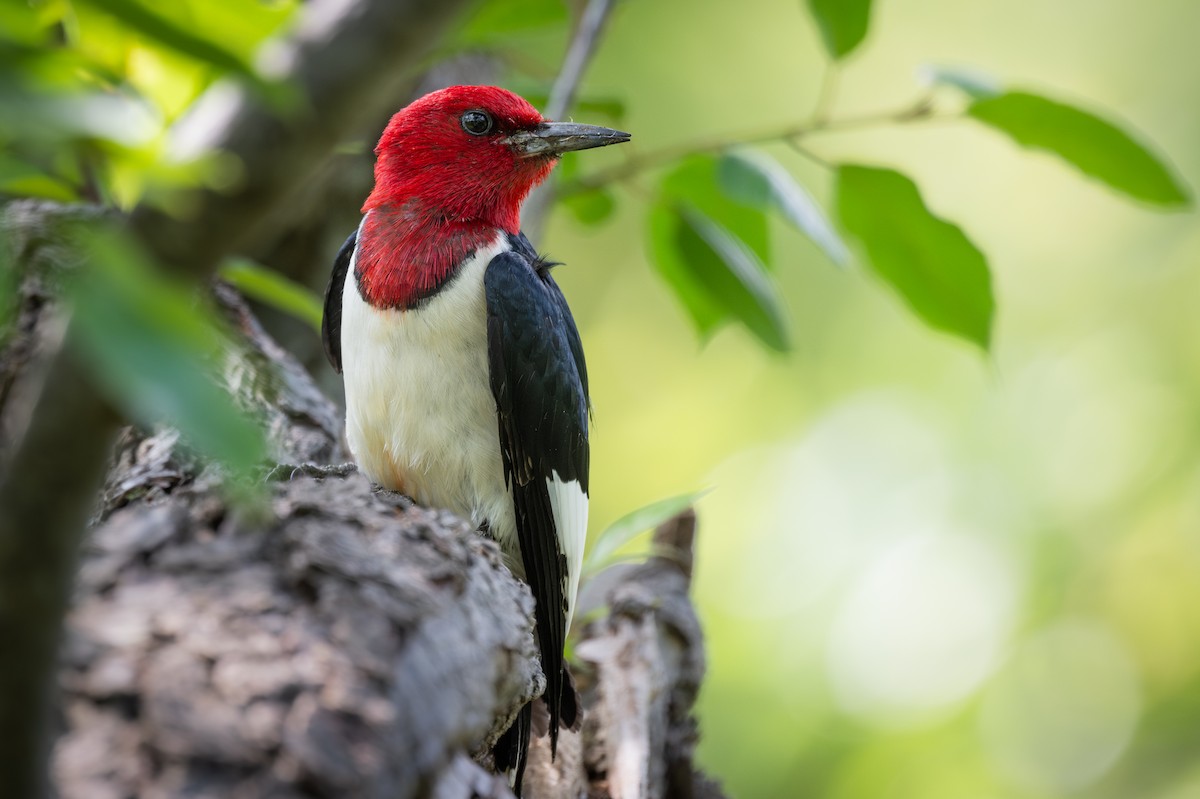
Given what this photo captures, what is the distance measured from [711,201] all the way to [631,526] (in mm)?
941

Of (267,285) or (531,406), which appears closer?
(531,406)

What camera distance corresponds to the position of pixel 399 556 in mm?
1409

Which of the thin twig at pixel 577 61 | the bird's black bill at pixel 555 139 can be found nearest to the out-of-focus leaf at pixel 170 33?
the bird's black bill at pixel 555 139

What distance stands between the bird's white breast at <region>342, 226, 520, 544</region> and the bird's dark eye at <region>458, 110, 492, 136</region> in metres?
0.56

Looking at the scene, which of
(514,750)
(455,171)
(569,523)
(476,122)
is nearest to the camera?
(514,750)

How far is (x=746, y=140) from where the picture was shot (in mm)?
2840

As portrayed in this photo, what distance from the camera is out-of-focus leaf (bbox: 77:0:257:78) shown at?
0.74m

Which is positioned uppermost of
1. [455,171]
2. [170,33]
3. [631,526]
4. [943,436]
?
[170,33]

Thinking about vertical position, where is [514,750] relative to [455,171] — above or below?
below

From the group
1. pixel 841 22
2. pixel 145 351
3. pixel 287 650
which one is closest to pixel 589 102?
pixel 841 22

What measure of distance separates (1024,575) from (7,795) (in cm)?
488

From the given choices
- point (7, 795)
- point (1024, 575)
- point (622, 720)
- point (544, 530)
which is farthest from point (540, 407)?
point (1024, 575)

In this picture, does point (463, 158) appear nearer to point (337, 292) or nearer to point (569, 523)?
point (337, 292)

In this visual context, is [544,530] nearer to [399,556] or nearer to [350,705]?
[399,556]
